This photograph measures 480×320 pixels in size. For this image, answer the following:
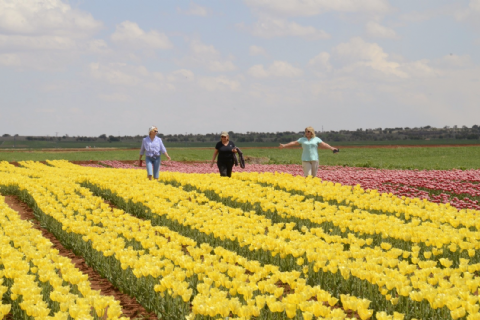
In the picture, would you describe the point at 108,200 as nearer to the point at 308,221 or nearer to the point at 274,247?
the point at 308,221

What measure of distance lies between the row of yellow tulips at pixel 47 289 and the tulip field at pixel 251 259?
0.02 metres

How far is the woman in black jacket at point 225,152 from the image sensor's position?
1647cm

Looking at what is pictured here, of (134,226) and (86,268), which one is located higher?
(134,226)

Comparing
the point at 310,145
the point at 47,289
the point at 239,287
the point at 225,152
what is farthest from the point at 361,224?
the point at 225,152

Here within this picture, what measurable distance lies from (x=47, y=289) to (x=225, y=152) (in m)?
10.8

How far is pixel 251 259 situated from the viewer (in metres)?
8.28

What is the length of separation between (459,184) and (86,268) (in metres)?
14.4

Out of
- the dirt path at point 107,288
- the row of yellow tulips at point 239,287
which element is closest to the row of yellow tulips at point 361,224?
the row of yellow tulips at point 239,287

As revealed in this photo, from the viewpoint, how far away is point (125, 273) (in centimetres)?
722

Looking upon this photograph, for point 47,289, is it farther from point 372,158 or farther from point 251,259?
point 372,158

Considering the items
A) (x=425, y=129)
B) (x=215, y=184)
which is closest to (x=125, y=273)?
(x=215, y=184)

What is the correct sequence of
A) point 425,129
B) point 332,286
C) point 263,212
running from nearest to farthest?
point 332,286 → point 263,212 → point 425,129

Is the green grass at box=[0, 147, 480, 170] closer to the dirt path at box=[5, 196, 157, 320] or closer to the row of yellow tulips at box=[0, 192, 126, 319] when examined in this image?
the dirt path at box=[5, 196, 157, 320]

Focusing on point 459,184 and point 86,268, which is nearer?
point 86,268
